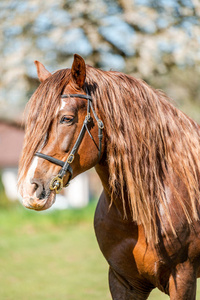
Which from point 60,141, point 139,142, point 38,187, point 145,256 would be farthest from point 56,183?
point 145,256

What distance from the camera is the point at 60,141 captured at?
2463 millimetres

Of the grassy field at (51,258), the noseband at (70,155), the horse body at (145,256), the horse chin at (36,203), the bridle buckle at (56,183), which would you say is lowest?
the grassy field at (51,258)

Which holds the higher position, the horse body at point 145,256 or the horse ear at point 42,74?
the horse ear at point 42,74

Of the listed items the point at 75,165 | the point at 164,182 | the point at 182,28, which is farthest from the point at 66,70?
the point at 182,28

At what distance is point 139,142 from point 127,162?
16cm

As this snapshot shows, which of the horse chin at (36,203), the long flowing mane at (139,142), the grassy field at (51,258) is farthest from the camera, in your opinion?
the grassy field at (51,258)

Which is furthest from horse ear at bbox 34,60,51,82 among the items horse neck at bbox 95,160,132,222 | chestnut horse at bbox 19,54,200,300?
horse neck at bbox 95,160,132,222

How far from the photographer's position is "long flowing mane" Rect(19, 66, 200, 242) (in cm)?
258

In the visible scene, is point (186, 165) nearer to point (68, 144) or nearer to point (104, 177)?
point (104, 177)

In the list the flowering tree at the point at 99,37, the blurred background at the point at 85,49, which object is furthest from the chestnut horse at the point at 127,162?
the flowering tree at the point at 99,37

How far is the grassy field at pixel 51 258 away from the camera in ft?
20.6

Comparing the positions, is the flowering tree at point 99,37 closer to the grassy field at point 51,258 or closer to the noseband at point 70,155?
the grassy field at point 51,258

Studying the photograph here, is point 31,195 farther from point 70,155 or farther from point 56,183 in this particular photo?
point 70,155

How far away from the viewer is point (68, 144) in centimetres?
247
